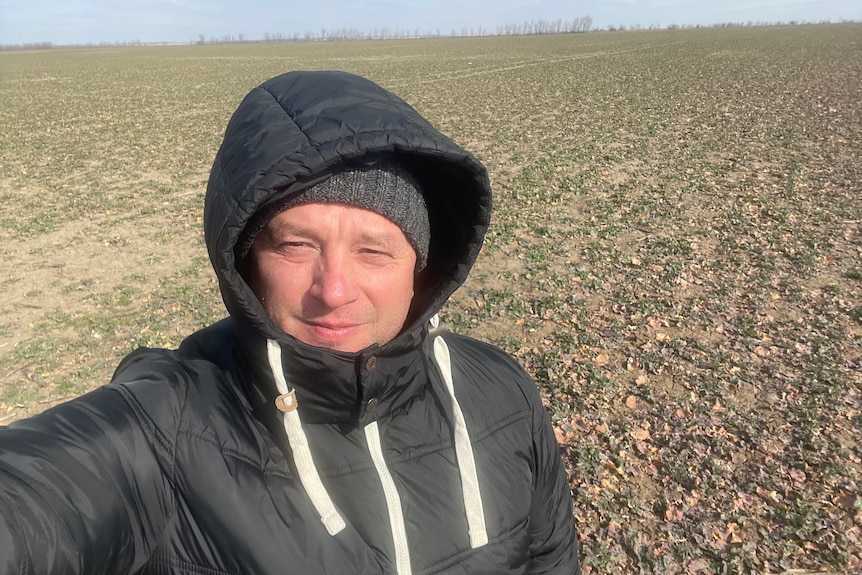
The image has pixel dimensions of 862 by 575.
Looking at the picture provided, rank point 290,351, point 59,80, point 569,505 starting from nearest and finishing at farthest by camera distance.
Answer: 1. point 290,351
2. point 569,505
3. point 59,80

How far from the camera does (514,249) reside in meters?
9.39

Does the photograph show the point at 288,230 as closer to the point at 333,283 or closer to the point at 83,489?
the point at 333,283

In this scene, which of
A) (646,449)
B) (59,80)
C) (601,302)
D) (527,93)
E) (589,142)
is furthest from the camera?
(59,80)

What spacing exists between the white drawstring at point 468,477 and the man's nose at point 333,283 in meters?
0.42

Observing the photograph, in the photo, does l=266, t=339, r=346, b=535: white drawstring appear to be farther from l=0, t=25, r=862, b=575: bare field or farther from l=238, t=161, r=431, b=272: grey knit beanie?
l=0, t=25, r=862, b=575: bare field

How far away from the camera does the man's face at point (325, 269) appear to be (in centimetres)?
156

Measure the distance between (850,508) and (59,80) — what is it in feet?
188

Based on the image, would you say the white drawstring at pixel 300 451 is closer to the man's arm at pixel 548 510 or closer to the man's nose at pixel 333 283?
the man's nose at pixel 333 283

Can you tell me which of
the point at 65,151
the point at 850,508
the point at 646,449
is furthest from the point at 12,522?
the point at 65,151

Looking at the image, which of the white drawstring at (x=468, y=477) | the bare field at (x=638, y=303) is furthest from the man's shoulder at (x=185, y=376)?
the bare field at (x=638, y=303)

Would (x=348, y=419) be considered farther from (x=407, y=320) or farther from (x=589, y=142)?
(x=589, y=142)

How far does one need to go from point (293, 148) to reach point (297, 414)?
2.37ft

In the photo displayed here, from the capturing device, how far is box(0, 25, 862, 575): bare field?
4.39 metres

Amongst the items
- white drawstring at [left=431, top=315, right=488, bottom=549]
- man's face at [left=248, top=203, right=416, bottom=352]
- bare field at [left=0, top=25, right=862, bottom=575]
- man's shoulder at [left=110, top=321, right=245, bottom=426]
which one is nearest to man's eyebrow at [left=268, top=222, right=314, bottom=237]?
man's face at [left=248, top=203, right=416, bottom=352]
